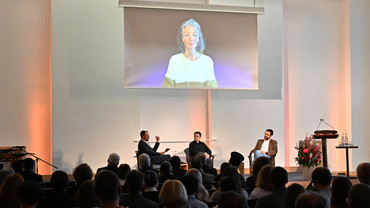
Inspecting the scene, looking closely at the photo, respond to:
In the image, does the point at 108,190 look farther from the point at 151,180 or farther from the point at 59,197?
the point at 151,180

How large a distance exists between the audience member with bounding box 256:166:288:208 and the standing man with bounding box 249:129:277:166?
5.79 m

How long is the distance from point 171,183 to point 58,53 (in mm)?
7650

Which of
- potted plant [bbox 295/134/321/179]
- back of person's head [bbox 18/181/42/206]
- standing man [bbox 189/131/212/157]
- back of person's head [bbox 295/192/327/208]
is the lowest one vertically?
potted plant [bbox 295/134/321/179]

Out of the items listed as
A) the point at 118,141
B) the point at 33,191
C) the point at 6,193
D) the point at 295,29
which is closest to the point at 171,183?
the point at 33,191

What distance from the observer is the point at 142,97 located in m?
10.7

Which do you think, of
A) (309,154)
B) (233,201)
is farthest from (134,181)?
(309,154)

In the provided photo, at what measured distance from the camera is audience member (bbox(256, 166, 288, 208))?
350 centimetres

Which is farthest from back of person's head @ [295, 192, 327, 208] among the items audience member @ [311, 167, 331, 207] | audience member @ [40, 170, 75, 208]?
audience member @ [40, 170, 75, 208]

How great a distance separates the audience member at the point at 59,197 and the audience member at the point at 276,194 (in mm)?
1586

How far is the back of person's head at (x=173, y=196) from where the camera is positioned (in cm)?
296

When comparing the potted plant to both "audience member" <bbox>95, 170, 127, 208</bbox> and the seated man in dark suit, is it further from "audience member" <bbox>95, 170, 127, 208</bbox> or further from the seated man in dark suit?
"audience member" <bbox>95, 170, 127, 208</bbox>

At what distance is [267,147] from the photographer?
32.4ft

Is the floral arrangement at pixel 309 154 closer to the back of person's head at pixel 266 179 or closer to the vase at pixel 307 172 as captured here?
the vase at pixel 307 172

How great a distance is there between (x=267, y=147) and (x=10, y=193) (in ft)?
23.8
